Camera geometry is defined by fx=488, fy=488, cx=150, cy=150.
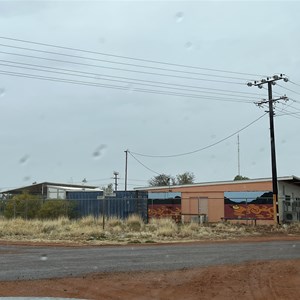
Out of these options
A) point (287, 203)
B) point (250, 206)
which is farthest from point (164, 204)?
point (287, 203)

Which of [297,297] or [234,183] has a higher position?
[234,183]

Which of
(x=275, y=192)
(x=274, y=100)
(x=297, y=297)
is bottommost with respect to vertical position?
(x=297, y=297)

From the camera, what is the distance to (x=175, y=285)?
977 cm

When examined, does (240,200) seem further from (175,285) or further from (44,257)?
(175,285)

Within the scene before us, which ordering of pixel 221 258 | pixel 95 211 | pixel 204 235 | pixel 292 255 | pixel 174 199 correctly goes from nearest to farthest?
pixel 221 258, pixel 292 255, pixel 204 235, pixel 95 211, pixel 174 199

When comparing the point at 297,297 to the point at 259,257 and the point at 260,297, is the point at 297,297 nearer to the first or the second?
the point at 260,297

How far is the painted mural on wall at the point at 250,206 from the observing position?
1661 inches

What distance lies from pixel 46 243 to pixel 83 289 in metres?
12.4

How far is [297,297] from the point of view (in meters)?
8.66

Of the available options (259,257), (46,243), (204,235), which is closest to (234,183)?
(204,235)

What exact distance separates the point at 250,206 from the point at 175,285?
34396 mm

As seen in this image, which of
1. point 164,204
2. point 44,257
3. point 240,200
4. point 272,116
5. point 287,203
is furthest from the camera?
point 164,204

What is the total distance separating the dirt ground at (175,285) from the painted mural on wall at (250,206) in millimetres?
29931

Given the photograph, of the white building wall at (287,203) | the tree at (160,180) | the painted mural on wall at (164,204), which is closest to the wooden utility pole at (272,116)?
the white building wall at (287,203)
